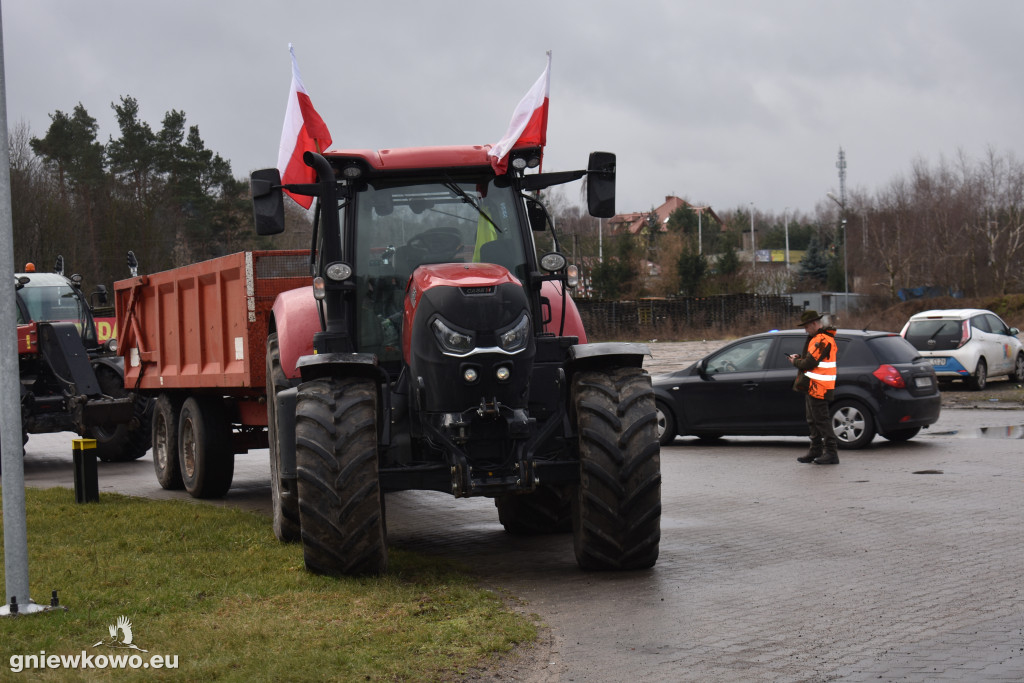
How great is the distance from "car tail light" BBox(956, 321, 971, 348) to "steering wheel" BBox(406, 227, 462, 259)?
58.5ft

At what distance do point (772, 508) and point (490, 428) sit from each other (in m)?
4.26

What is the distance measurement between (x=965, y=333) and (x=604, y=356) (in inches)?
702

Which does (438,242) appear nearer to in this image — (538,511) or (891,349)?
(538,511)

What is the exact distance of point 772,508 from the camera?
10625 millimetres

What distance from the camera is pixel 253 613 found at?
651 cm

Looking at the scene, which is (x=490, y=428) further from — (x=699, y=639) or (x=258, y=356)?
(x=258, y=356)

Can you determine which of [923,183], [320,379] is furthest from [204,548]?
[923,183]

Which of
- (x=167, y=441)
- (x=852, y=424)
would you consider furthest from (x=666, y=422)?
(x=167, y=441)

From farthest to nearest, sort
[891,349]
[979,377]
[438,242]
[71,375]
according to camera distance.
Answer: [979,377] < [71,375] < [891,349] < [438,242]

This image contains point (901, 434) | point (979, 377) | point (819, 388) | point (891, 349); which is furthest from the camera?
point (979, 377)

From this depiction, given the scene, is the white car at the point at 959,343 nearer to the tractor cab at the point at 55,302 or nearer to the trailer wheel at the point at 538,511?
A: the tractor cab at the point at 55,302

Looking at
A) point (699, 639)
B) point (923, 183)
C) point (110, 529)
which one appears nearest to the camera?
point (699, 639)

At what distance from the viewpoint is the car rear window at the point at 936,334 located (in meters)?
23.4

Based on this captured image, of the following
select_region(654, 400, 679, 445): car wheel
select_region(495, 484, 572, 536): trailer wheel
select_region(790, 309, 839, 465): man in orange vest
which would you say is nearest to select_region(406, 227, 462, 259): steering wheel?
select_region(495, 484, 572, 536): trailer wheel
